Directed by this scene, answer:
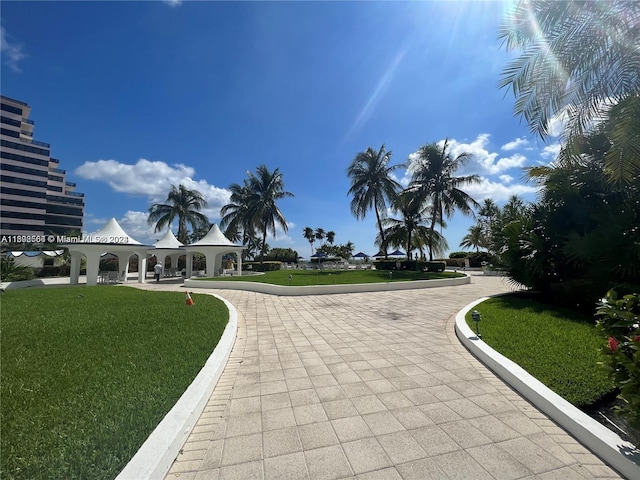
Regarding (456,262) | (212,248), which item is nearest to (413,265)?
(456,262)

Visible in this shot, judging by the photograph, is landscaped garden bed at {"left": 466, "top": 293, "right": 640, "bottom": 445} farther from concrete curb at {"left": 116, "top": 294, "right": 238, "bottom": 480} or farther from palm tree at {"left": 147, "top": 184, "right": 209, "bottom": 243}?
palm tree at {"left": 147, "top": 184, "right": 209, "bottom": 243}

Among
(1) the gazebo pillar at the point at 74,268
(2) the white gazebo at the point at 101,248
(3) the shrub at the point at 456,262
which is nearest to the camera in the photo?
(2) the white gazebo at the point at 101,248

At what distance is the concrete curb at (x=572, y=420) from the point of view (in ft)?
8.18

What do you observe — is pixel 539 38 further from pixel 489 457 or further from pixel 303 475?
pixel 303 475

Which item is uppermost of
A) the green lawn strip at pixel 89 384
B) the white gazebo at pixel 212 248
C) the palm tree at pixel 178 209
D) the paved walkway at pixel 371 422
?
the palm tree at pixel 178 209

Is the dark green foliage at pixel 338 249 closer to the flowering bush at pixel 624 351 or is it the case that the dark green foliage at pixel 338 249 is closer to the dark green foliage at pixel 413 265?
the dark green foliage at pixel 413 265

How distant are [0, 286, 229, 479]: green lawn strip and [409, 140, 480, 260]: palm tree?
2115 centimetres

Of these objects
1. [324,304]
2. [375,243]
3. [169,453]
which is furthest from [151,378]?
[375,243]

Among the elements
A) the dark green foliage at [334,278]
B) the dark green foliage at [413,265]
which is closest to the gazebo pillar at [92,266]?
the dark green foliage at [334,278]

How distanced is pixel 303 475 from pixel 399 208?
79.0ft

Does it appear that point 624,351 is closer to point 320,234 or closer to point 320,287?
point 320,287

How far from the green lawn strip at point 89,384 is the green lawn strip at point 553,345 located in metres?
4.59

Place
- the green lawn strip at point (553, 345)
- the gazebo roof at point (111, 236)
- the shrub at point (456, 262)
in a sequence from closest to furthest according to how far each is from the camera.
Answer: the green lawn strip at point (553, 345), the gazebo roof at point (111, 236), the shrub at point (456, 262)

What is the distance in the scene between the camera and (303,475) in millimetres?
2393
